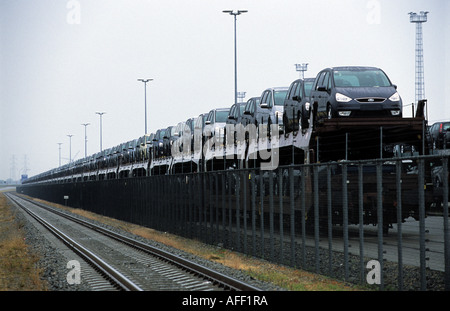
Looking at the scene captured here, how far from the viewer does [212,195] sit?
877 inches

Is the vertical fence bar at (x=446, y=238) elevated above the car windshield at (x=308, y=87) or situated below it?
below

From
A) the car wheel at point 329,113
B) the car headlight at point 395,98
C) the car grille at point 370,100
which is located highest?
the car headlight at point 395,98

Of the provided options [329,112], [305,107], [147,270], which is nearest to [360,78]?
[329,112]

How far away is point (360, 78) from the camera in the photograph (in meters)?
19.8

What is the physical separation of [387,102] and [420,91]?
135ft

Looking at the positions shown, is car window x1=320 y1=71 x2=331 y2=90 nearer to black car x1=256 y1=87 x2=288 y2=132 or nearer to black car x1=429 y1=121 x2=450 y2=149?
black car x1=256 y1=87 x2=288 y2=132

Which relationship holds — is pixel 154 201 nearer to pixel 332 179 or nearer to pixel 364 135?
pixel 364 135

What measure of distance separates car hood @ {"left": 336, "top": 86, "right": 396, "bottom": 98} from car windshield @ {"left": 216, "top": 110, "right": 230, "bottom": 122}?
501 inches

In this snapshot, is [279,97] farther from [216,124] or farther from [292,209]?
[292,209]

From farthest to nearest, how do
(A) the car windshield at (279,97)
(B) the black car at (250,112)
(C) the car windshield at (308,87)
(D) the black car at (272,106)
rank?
(B) the black car at (250,112), (A) the car windshield at (279,97), (D) the black car at (272,106), (C) the car windshield at (308,87)

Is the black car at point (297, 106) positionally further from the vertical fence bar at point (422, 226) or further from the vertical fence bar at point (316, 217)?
the vertical fence bar at point (422, 226)

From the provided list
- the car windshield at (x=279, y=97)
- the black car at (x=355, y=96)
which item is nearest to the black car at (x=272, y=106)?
the car windshield at (x=279, y=97)

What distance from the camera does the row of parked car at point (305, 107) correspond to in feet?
61.9

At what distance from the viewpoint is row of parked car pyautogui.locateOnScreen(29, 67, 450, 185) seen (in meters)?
18.9
